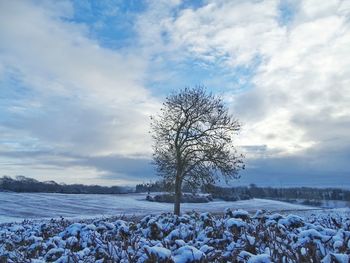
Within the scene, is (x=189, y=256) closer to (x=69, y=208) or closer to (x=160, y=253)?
(x=160, y=253)

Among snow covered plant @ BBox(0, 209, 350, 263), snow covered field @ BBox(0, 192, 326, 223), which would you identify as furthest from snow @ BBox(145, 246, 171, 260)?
snow covered field @ BBox(0, 192, 326, 223)

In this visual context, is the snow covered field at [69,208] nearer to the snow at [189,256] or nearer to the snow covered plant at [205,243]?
the snow covered plant at [205,243]

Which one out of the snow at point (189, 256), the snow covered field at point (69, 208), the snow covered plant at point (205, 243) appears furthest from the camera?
the snow covered field at point (69, 208)

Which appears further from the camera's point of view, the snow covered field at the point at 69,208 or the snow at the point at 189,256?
the snow covered field at the point at 69,208

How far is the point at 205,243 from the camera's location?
14.6ft

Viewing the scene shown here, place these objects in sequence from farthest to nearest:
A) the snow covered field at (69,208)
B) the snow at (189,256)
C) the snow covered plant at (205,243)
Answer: the snow covered field at (69,208)
the snow covered plant at (205,243)
the snow at (189,256)

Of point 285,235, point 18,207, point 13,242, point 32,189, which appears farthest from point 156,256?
point 32,189

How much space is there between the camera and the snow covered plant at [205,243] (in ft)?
10.4

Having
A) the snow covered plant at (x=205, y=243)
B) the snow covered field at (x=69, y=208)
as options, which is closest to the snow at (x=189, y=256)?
the snow covered plant at (x=205, y=243)

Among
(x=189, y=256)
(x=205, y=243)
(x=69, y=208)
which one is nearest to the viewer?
(x=189, y=256)

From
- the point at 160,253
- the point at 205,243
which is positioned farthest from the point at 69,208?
the point at 160,253

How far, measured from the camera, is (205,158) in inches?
1330

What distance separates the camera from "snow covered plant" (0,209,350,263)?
318 centimetres

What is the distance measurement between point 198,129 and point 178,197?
6.10 m
